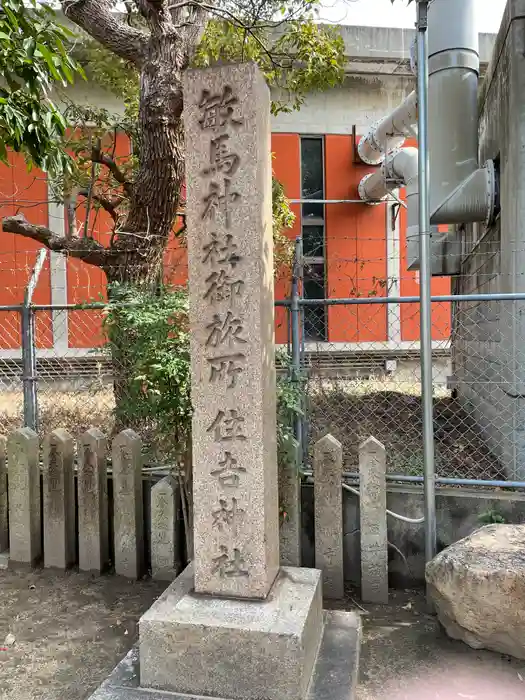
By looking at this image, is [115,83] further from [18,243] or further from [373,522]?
[373,522]

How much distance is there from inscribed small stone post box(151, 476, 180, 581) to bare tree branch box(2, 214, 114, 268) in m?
2.59

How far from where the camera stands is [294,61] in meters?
6.69

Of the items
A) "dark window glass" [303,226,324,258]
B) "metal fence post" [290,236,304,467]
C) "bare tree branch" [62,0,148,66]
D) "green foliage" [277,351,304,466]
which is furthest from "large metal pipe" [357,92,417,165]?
"green foliage" [277,351,304,466]

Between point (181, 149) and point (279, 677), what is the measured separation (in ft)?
14.7

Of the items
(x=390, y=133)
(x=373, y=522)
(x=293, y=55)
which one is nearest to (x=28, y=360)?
(x=373, y=522)

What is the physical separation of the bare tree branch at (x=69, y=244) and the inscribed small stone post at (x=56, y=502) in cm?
212

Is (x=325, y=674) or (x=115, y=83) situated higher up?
(x=115, y=83)

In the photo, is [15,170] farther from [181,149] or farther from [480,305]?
[480,305]

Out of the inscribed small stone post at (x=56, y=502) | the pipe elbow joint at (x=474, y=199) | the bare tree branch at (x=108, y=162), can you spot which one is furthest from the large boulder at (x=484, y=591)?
the bare tree branch at (x=108, y=162)

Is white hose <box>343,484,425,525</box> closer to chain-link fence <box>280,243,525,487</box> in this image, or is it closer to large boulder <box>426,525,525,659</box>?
chain-link fence <box>280,243,525,487</box>

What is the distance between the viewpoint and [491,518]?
3322 mm

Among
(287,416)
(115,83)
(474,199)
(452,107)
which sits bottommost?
(287,416)

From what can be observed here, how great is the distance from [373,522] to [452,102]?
4.00 meters

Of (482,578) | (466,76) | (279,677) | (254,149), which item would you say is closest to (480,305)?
(466,76)
